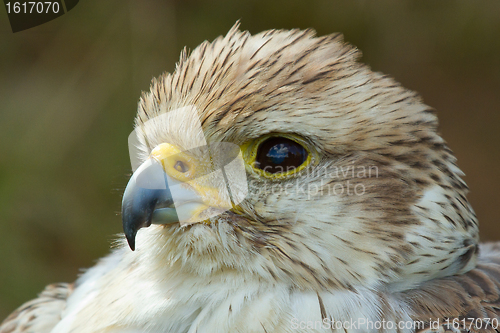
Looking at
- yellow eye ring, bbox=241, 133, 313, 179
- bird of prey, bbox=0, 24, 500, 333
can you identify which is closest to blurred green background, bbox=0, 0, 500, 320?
bird of prey, bbox=0, 24, 500, 333

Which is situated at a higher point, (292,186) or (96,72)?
(96,72)

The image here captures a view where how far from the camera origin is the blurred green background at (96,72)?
4.18m

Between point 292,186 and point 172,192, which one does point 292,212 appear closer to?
point 292,186

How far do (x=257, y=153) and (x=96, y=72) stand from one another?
3.00 meters

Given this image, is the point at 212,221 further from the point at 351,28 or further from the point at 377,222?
the point at 351,28

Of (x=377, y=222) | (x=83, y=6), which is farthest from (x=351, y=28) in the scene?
(x=377, y=222)

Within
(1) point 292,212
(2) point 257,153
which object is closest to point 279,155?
(2) point 257,153

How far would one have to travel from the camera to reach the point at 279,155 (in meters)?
1.68

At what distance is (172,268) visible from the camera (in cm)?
180

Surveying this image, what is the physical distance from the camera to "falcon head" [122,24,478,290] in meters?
1.67

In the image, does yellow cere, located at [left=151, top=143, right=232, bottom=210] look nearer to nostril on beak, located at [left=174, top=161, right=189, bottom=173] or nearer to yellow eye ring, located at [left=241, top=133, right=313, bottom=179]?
nostril on beak, located at [left=174, top=161, right=189, bottom=173]

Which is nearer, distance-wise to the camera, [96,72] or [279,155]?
[279,155]

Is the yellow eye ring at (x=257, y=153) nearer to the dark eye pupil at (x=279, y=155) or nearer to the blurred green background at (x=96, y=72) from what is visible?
the dark eye pupil at (x=279, y=155)

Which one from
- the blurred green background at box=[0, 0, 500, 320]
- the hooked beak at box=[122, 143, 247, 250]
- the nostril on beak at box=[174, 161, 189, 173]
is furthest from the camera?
the blurred green background at box=[0, 0, 500, 320]
